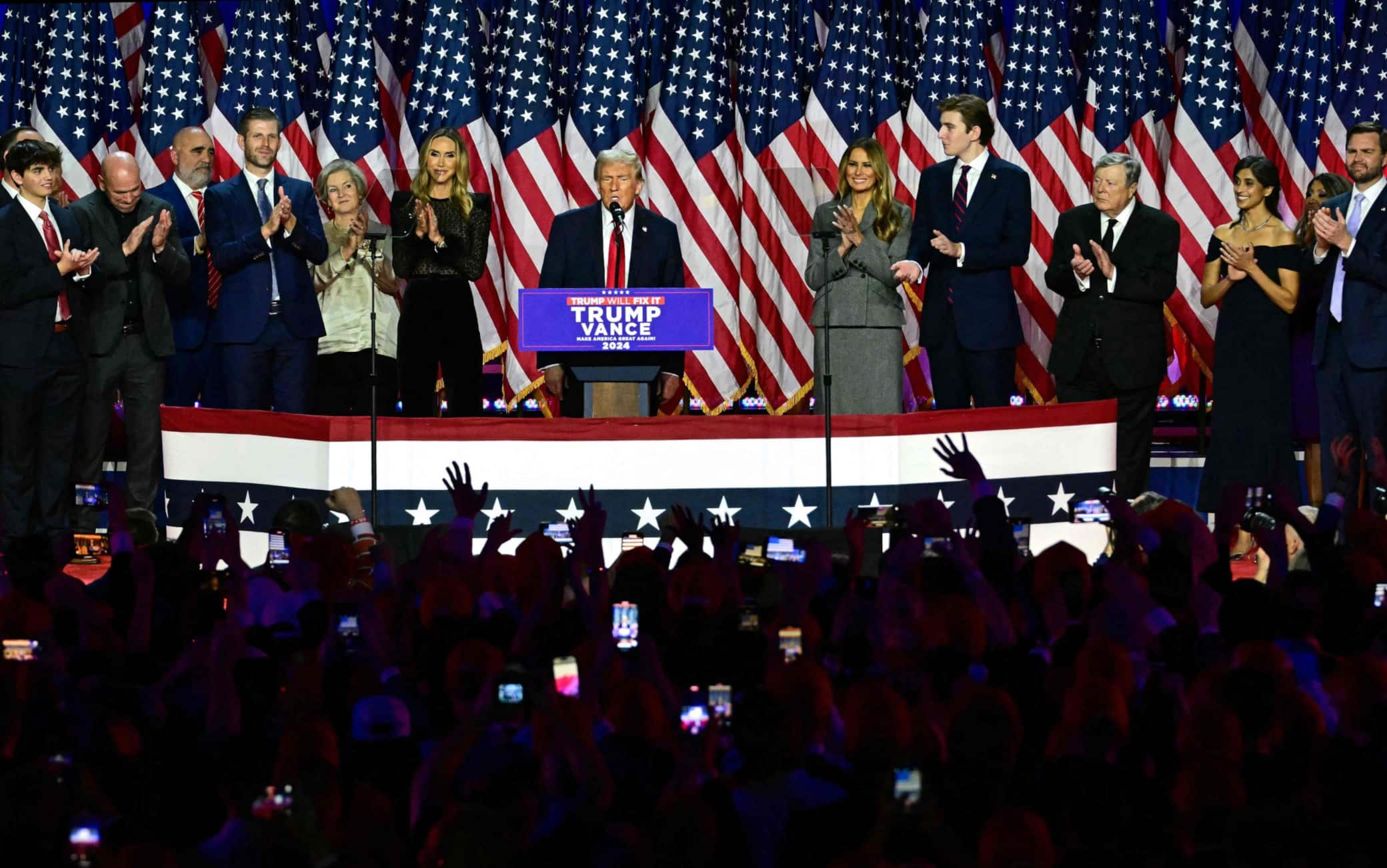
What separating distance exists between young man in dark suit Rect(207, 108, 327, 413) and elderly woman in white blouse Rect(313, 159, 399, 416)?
0.22m

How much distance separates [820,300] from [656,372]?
0.90 metres

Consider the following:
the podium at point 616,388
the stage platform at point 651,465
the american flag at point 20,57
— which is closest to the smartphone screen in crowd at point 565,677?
the stage platform at point 651,465

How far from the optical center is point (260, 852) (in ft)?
5.66

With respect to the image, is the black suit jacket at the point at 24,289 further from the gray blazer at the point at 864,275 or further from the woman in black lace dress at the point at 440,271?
the gray blazer at the point at 864,275

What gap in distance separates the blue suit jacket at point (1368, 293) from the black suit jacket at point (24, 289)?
4.81 m

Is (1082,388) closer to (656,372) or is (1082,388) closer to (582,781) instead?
(656,372)

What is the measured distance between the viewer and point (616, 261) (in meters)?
6.78

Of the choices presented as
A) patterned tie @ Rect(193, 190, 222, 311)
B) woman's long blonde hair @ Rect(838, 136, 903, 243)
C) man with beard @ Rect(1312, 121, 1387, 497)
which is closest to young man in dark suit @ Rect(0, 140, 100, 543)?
patterned tie @ Rect(193, 190, 222, 311)

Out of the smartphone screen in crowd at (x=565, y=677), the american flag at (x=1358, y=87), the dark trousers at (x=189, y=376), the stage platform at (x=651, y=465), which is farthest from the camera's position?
the american flag at (x=1358, y=87)

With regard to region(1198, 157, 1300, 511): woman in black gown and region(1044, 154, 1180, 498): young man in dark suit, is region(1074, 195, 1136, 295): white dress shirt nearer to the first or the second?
region(1044, 154, 1180, 498): young man in dark suit

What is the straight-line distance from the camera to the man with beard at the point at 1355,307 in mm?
6445

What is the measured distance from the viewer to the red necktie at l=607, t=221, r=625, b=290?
22.2 ft

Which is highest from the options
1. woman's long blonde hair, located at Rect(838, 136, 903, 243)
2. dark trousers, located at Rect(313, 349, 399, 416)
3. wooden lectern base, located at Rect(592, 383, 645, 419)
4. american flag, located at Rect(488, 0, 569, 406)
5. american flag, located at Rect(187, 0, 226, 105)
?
american flag, located at Rect(187, 0, 226, 105)

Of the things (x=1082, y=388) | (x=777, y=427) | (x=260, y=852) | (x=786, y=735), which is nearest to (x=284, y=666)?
(x=260, y=852)
